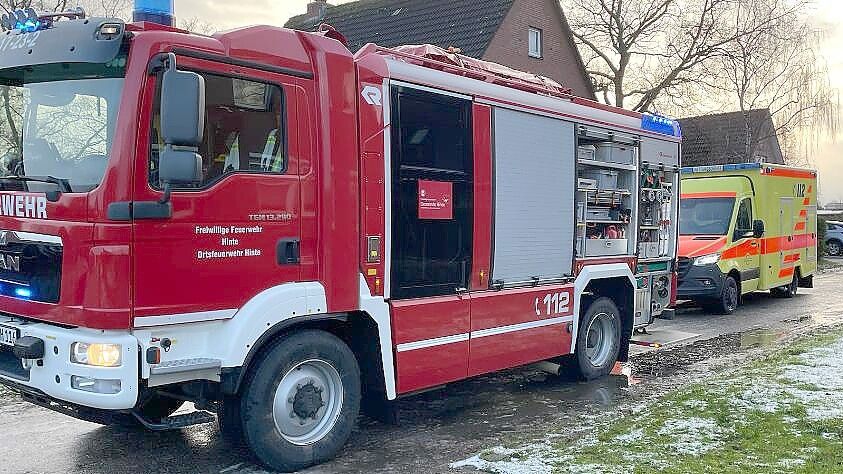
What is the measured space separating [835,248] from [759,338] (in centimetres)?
2604

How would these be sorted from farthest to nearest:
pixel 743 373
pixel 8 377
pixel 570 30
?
1. pixel 570 30
2. pixel 743 373
3. pixel 8 377

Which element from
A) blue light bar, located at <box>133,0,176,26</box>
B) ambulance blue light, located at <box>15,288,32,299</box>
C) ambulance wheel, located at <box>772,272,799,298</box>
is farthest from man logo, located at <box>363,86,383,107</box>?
ambulance wheel, located at <box>772,272,799,298</box>

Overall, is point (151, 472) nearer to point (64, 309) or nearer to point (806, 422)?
point (64, 309)

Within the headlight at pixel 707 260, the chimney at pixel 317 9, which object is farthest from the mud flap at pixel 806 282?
the chimney at pixel 317 9

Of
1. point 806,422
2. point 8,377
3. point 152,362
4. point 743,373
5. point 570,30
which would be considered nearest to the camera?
point 152,362

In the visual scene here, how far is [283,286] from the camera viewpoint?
17.4 ft

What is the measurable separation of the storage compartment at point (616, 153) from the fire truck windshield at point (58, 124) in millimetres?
5522

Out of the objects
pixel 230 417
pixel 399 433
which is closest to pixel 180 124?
pixel 230 417

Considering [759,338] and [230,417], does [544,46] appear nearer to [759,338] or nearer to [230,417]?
[759,338]

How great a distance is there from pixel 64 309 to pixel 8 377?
0.77m

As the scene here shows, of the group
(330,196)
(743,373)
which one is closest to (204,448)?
(330,196)

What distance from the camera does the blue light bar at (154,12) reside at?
531cm

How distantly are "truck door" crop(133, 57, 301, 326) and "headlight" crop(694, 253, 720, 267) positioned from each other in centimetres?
1109

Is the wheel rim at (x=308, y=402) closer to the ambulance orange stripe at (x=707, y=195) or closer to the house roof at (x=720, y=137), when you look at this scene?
the ambulance orange stripe at (x=707, y=195)
